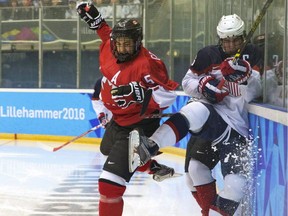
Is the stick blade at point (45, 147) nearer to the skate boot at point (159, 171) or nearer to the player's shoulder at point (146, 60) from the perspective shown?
the skate boot at point (159, 171)

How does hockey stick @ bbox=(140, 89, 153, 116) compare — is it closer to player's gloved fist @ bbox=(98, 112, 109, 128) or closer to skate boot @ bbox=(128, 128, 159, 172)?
skate boot @ bbox=(128, 128, 159, 172)

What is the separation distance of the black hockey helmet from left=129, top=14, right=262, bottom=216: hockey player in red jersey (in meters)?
0.33

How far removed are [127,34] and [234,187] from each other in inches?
32.3

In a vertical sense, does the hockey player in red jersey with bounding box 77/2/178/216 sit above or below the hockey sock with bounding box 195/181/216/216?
above

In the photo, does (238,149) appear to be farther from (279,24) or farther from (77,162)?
(77,162)

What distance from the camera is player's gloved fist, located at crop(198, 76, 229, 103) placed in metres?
2.48

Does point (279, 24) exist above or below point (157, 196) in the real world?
above

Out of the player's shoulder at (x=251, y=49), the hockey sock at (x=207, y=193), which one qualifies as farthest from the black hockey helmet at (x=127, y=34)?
the hockey sock at (x=207, y=193)

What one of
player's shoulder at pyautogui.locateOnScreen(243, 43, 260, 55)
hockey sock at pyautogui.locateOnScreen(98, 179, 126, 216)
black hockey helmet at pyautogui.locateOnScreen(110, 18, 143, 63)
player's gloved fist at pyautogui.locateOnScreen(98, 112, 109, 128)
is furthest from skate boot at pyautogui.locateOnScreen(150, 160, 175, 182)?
player's gloved fist at pyautogui.locateOnScreen(98, 112, 109, 128)

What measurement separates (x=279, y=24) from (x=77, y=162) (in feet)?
11.8

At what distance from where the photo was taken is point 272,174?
2.18 meters

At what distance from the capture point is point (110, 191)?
237cm

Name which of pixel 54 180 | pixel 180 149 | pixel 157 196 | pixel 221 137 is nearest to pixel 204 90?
pixel 221 137

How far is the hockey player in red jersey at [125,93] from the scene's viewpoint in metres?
2.36
